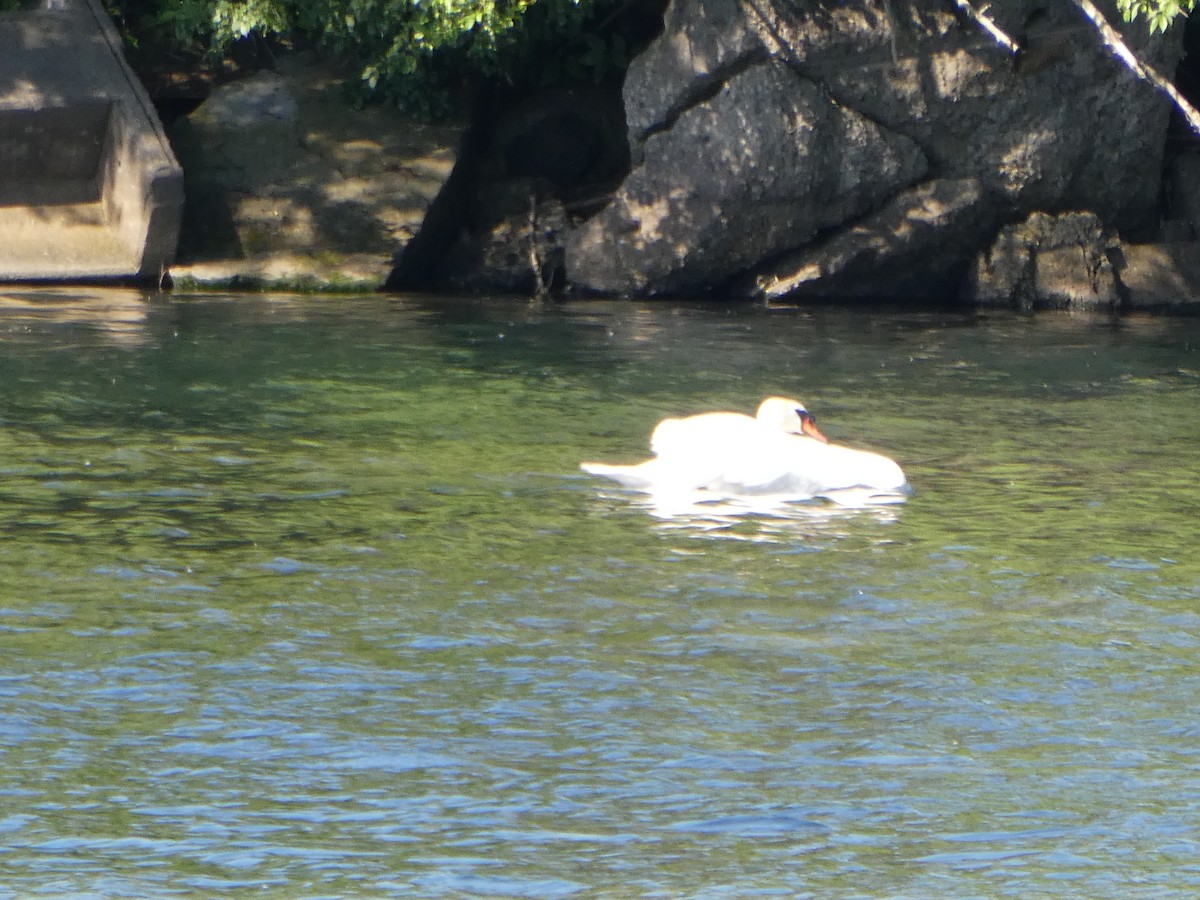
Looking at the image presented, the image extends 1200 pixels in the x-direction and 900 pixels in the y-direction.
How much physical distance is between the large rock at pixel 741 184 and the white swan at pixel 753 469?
30.4ft

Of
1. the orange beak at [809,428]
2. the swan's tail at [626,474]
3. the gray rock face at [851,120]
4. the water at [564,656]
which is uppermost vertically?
the gray rock face at [851,120]

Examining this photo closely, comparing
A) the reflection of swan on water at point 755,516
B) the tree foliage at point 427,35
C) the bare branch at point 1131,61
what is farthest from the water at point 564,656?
the tree foliage at point 427,35

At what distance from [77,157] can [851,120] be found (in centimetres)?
764

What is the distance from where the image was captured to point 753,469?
916cm

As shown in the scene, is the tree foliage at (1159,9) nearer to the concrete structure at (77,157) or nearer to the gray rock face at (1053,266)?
the gray rock face at (1053,266)

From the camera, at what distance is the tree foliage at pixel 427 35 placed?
1797cm

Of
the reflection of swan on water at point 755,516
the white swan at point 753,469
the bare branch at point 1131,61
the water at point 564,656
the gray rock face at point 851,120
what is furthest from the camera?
the gray rock face at point 851,120

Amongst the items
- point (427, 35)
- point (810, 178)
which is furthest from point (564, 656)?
point (810, 178)

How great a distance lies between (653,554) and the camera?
805cm

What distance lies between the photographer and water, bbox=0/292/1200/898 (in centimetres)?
493

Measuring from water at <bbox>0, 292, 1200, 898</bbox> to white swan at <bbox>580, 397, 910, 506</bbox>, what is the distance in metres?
0.30

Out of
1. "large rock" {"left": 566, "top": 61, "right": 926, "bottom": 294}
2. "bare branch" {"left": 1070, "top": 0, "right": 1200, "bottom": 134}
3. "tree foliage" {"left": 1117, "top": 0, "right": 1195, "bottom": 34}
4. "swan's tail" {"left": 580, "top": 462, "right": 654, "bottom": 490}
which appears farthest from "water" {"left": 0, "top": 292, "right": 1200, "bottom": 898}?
"large rock" {"left": 566, "top": 61, "right": 926, "bottom": 294}

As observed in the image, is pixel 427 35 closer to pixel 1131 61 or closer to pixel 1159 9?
pixel 1131 61

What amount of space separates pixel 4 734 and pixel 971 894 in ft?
9.26
